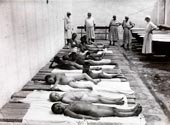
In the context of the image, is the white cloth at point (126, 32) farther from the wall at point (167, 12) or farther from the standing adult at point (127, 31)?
the wall at point (167, 12)

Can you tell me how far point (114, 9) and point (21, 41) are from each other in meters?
12.4

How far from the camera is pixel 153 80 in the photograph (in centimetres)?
776

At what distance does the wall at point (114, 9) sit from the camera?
701 inches

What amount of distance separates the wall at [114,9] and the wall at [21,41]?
8263mm

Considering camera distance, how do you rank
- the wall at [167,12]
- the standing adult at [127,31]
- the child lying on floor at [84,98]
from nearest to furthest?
1. the child lying on floor at [84,98]
2. the standing adult at [127,31]
3. the wall at [167,12]

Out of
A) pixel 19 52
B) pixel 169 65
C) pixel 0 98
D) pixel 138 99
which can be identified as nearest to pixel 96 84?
pixel 138 99

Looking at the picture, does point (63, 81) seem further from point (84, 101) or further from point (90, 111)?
point (90, 111)

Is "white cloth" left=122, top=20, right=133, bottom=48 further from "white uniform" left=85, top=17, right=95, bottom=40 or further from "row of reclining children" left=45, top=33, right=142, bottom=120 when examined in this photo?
"row of reclining children" left=45, top=33, right=142, bottom=120

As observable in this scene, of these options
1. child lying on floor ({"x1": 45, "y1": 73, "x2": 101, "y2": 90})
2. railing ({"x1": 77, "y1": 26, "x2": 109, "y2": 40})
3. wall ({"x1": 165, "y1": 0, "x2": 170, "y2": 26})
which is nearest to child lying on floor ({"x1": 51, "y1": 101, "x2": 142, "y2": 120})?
child lying on floor ({"x1": 45, "y1": 73, "x2": 101, "y2": 90})

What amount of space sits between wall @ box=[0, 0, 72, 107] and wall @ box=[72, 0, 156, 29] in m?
8.26

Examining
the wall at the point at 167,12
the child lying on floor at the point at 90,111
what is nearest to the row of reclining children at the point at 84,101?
the child lying on floor at the point at 90,111

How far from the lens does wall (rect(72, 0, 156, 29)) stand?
1780 cm

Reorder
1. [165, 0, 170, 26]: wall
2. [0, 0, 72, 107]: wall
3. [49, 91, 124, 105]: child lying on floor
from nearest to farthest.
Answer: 1. [49, 91, 124, 105]: child lying on floor
2. [0, 0, 72, 107]: wall
3. [165, 0, 170, 26]: wall

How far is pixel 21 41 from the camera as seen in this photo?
629 cm
